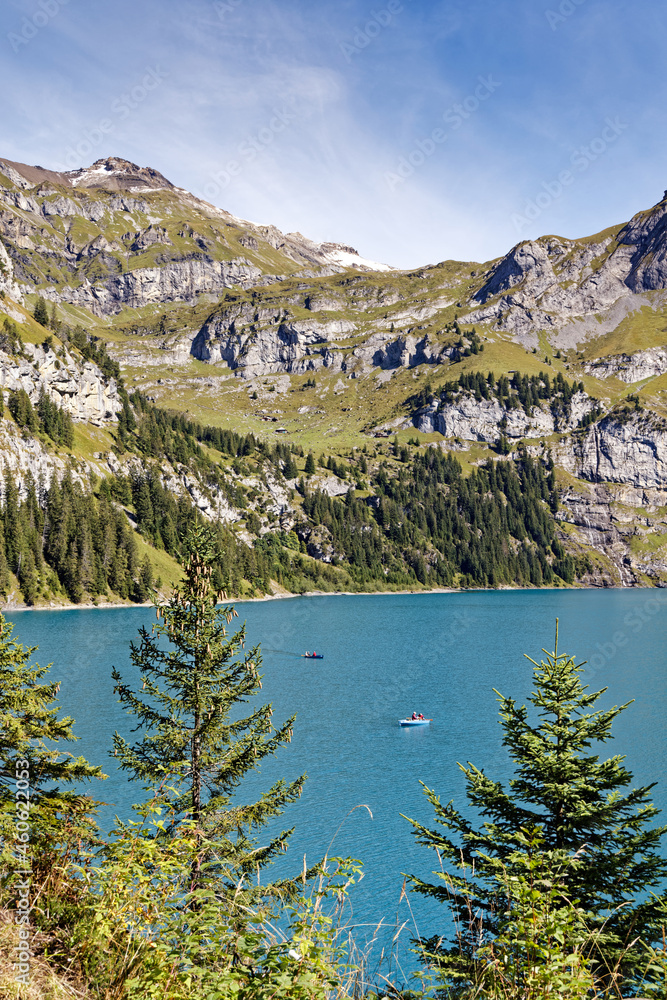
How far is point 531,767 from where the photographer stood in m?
13.0

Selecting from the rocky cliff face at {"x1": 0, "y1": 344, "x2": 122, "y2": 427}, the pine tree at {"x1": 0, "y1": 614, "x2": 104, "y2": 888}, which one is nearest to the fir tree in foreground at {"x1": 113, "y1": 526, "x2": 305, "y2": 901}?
the pine tree at {"x1": 0, "y1": 614, "x2": 104, "y2": 888}

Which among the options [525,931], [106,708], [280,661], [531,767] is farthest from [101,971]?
[280,661]

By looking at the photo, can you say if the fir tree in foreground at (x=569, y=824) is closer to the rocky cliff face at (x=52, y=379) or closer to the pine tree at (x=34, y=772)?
the pine tree at (x=34, y=772)

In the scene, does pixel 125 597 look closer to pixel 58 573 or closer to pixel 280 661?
pixel 58 573

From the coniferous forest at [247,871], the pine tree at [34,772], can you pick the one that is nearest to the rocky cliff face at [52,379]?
the coniferous forest at [247,871]

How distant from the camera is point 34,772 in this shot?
13188 millimetres

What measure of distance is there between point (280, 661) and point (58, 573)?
265 feet

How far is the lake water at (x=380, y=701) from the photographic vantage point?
3897 centimetres

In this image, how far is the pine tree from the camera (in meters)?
8.98

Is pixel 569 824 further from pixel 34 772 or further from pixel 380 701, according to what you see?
pixel 380 701

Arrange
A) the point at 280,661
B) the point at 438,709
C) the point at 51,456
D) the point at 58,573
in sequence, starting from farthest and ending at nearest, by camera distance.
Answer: the point at 51,456
the point at 58,573
the point at 280,661
the point at 438,709

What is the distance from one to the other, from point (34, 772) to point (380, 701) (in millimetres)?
63333

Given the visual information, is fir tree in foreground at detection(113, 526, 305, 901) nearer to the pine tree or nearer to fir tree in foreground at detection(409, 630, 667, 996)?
the pine tree

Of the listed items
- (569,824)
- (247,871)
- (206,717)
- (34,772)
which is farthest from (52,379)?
(569,824)
